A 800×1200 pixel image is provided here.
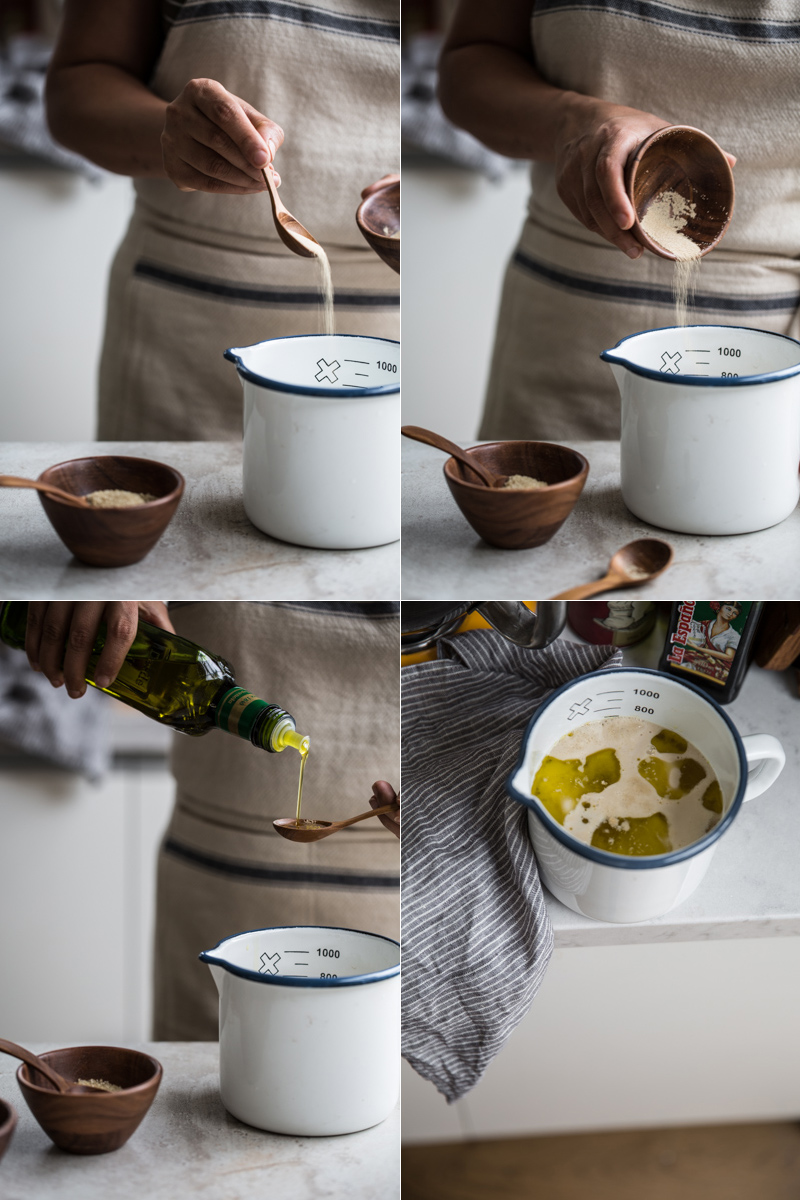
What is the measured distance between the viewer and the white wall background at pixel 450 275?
45 cm

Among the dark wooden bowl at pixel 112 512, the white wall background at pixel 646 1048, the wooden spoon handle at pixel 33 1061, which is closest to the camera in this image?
the dark wooden bowl at pixel 112 512

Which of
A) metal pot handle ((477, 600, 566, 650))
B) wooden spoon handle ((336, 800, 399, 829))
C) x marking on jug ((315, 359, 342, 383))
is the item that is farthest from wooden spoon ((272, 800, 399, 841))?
x marking on jug ((315, 359, 342, 383))

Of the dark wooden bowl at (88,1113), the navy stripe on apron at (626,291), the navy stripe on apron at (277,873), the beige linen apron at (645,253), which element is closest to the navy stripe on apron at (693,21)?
the beige linen apron at (645,253)

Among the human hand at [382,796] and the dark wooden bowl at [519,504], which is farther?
the human hand at [382,796]

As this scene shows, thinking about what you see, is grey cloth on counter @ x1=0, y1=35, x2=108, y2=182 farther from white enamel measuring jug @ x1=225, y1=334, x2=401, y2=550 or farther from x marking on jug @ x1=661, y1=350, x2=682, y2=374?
x marking on jug @ x1=661, y1=350, x2=682, y2=374

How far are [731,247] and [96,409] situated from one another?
307 mm

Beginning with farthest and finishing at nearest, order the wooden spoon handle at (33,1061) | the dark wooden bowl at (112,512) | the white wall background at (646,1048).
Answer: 1. the white wall background at (646,1048)
2. the wooden spoon handle at (33,1061)
3. the dark wooden bowl at (112,512)

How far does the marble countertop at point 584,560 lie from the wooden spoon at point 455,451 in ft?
0.07

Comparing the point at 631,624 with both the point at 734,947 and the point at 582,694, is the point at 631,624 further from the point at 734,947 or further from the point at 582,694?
the point at 734,947

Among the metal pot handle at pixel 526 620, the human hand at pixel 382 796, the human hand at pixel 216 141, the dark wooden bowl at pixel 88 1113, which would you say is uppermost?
the human hand at pixel 216 141

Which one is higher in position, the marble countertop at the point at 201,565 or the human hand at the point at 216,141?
the human hand at the point at 216,141

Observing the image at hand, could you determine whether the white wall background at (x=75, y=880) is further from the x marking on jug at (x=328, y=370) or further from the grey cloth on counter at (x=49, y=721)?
the x marking on jug at (x=328, y=370)

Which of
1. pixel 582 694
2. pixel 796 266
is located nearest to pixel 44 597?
pixel 582 694

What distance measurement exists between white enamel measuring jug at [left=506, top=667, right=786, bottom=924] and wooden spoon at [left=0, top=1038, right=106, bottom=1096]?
245mm
